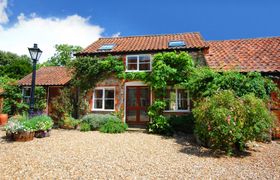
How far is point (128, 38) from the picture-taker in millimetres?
18031

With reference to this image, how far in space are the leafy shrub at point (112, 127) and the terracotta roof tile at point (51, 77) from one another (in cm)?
588

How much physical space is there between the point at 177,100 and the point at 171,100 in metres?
0.45

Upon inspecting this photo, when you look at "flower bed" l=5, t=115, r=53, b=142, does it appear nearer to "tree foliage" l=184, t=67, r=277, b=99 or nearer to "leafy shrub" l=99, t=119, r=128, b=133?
"leafy shrub" l=99, t=119, r=128, b=133

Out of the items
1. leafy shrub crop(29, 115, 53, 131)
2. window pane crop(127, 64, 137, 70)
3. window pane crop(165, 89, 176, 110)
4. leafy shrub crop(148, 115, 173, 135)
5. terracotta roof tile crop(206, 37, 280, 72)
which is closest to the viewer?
leafy shrub crop(29, 115, 53, 131)

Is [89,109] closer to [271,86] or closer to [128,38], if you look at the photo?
[128,38]

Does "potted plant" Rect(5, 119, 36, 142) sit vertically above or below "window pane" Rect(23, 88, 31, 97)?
below

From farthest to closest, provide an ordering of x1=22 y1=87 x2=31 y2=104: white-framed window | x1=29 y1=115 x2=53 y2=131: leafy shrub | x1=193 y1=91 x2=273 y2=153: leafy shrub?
x1=22 y1=87 x2=31 y2=104: white-framed window, x1=29 y1=115 x2=53 y2=131: leafy shrub, x1=193 y1=91 x2=273 y2=153: leafy shrub

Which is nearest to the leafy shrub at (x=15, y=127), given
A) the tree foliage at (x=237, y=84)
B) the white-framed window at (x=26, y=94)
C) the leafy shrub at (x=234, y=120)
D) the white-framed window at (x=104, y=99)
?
the white-framed window at (x=104, y=99)

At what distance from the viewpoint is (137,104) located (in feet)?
46.5

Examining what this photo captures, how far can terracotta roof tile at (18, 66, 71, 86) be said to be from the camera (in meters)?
16.7

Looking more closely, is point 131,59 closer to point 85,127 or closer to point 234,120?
point 85,127

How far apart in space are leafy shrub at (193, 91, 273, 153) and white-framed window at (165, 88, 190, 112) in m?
5.76

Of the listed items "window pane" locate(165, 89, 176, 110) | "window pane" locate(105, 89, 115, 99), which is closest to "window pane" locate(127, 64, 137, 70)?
"window pane" locate(105, 89, 115, 99)

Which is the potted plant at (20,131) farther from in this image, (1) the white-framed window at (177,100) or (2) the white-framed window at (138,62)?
(1) the white-framed window at (177,100)
